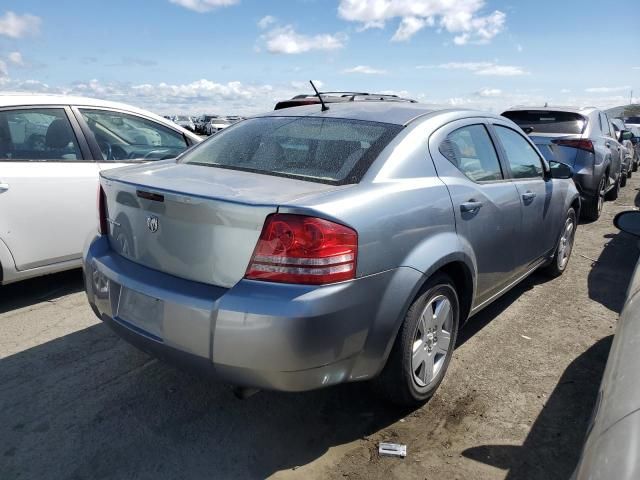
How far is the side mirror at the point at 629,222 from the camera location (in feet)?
10.4

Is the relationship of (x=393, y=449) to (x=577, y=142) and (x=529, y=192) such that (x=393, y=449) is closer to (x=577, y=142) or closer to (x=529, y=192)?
(x=529, y=192)

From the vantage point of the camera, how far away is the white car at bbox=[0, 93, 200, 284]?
13.2 ft

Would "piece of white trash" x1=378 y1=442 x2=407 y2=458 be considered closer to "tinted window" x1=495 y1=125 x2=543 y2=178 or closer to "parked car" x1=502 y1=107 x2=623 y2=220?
"tinted window" x1=495 y1=125 x2=543 y2=178

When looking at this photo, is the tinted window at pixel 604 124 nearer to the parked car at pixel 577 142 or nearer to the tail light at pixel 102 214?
the parked car at pixel 577 142

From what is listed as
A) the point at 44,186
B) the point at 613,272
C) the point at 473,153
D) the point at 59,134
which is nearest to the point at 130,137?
the point at 59,134

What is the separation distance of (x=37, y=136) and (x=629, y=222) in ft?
14.6

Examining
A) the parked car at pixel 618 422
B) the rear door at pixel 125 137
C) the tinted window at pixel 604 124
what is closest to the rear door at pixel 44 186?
the rear door at pixel 125 137

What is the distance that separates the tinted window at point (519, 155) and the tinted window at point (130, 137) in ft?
10.5

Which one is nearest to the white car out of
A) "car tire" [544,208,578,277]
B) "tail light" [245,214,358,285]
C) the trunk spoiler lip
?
the trunk spoiler lip

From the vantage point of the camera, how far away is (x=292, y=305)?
2.08 m

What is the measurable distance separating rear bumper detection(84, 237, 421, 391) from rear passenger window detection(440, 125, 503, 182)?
3.09ft

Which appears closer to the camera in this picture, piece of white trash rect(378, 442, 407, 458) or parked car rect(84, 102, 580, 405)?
parked car rect(84, 102, 580, 405)

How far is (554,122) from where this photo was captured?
24.4ft

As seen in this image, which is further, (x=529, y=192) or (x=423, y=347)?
(x=529, y=192)
